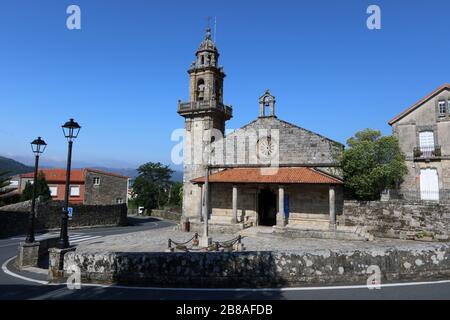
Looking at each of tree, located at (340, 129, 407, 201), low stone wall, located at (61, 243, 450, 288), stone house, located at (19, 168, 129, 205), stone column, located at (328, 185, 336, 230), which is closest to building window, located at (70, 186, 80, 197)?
stone house, located at (19, 168, 129, 205)

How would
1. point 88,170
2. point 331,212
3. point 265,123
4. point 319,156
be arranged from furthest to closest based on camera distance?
1. point 88,170
2. point 265,123
3. point 319,156
4. point 331,212

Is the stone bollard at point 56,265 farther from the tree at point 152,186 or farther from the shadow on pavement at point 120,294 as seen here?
the tree at point 152,186

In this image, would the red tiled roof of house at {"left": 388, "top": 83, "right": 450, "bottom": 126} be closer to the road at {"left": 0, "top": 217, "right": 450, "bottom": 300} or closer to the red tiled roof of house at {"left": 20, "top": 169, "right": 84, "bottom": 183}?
the road at {"left": 0, "top": 217, "right": 450, "bottom": 300}

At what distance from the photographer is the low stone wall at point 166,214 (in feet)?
134

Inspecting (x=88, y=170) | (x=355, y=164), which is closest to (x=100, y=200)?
(x=88, y=170)

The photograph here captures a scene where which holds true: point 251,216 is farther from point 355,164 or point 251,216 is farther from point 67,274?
point 67,274

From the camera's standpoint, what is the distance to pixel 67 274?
27.3 ft

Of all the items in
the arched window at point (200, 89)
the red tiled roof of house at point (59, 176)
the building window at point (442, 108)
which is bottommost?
the red tiled roof of house at point (59, 176)

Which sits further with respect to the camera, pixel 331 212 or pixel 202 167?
pixel 202 167

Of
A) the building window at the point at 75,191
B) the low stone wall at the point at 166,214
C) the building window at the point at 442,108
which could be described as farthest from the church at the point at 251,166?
the building window at the point at 75,191

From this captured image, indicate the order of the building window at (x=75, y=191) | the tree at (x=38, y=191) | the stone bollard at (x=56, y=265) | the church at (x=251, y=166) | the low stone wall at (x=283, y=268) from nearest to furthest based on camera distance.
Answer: the low stone wall at (x=283, y=268)
the stone bollard at (x=56, y=265)
the church at (x=251, y=166)
the tree at (x=38, y=191)
the building window at (x=75, y=191)

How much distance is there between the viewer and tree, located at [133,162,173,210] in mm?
49875
